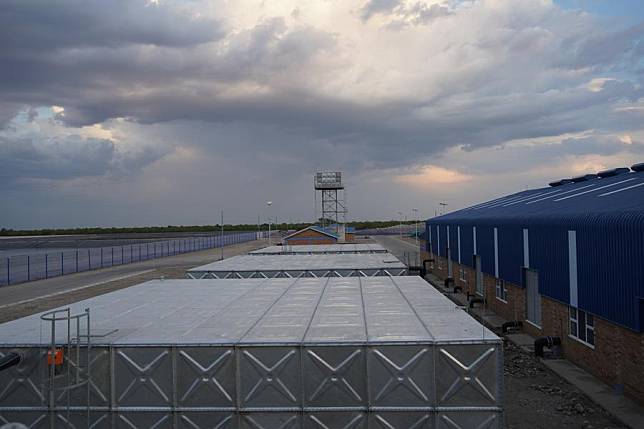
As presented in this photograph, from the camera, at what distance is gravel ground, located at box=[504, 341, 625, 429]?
1529 cm

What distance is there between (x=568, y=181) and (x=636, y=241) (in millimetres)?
24711

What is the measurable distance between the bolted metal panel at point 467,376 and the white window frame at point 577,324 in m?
9.59

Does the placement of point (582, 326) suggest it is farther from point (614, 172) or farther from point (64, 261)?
point (64, 261)

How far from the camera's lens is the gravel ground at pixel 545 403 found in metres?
15.3

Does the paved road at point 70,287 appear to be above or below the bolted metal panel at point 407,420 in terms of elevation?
below

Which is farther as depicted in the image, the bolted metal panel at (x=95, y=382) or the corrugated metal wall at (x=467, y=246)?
the corrugated metal wall at (x=467, y=246)

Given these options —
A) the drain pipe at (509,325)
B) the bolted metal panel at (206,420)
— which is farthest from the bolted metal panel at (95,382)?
the drain pipe at (509,325)

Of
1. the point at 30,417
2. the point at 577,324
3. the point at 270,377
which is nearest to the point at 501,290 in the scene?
the point at 577,324

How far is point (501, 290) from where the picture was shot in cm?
3136

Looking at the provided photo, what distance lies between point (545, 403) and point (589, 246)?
616 cm

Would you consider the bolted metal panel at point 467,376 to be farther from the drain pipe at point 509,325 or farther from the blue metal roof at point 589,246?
the drain pipe at point 509,325

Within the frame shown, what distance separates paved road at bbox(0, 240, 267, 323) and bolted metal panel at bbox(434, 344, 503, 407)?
29765 millimetres

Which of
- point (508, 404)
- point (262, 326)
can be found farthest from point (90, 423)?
point (508, 404)

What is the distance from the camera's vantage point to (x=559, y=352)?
859 inches
